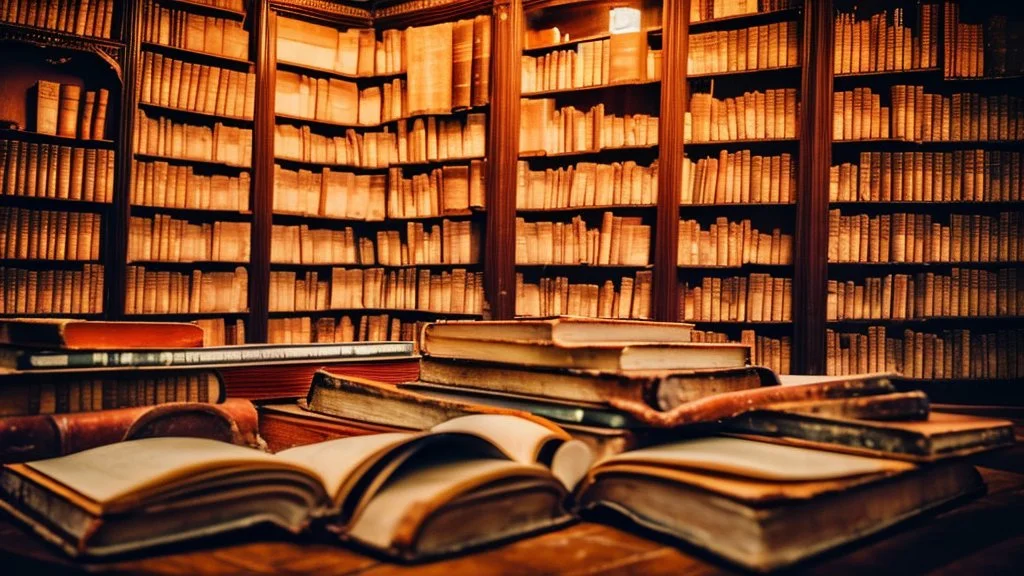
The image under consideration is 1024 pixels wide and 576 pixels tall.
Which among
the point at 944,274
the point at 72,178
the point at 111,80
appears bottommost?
the point at 944,274

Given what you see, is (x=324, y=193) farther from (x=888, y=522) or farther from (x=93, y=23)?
(x=888, y=522)

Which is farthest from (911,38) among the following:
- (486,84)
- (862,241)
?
(486,84)

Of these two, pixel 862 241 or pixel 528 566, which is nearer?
pixel 528 566

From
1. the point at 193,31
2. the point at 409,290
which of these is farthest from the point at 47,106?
the point at 409,290

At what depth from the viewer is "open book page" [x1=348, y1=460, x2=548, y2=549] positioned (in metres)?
0.65

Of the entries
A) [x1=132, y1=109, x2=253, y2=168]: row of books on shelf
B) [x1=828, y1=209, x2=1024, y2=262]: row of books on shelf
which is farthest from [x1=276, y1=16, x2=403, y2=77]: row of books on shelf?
[x1=828, y1=209, x2=1024, y2=262]: row of books on shelf

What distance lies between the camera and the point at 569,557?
2.21ft

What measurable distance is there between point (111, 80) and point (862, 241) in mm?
4415

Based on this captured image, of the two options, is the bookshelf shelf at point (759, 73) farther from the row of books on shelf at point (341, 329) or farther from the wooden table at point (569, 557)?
the wooden table at point (569, 557)

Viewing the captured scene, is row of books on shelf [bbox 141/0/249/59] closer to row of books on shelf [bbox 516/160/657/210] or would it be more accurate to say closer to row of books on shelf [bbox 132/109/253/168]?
row of books on shelf [bbox 132/109/253/168]

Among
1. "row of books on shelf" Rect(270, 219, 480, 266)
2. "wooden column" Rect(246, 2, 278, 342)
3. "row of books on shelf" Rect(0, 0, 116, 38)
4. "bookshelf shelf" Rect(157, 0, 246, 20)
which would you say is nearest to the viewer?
"row of books on shelf" Rect(0, 0, 116, 38)

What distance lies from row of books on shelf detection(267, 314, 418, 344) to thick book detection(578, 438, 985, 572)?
15.7ft

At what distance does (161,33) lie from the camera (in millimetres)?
4871

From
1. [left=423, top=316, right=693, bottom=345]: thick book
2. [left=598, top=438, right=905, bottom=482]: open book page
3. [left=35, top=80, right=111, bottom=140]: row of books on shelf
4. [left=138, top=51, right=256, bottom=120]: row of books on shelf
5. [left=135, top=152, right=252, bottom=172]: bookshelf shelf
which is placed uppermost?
[left=138, top=51, right=256, bottom=120]: row of books on shelf
